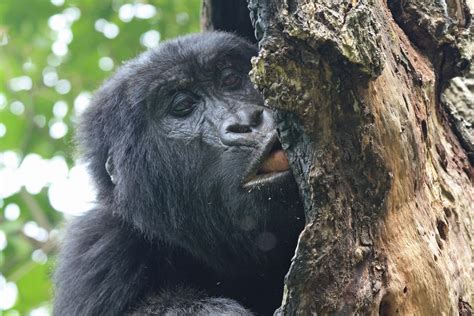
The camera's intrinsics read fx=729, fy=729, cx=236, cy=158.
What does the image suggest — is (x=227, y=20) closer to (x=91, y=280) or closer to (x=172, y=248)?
(x=172, y=248)

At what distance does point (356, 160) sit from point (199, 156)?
1246 millimetres

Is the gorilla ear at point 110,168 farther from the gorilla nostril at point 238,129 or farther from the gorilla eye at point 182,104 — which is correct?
the gorilla nostril at point 238,129

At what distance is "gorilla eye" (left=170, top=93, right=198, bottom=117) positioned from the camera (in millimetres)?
4066

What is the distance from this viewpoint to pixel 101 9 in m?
7.66

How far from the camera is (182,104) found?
411 centimetres

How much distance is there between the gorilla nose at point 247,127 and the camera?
11.2ft

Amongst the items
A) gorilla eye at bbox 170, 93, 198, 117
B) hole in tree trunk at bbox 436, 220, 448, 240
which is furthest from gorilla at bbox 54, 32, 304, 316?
hole in tree trunk at bbox 436, 220, 448, 240

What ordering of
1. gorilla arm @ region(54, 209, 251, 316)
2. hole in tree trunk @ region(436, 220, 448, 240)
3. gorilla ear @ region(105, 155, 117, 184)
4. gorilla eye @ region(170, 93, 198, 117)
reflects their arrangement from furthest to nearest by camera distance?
gorilla ear @ region(105, 155, 117, 184) → gorilla eye @ region(170, 93, 198, 117) → gorilla arm @ region(54, 209, 251, 316) → hole in tree trunk @ region(436, 220, 448, 240)

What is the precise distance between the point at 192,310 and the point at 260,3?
5.83ft

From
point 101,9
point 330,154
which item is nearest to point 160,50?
point 330,154

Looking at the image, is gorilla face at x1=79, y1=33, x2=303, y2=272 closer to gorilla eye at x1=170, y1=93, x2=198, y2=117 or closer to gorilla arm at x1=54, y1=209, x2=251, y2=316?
gorilla eye at x1=170, y1=93, x2=198, y2=117

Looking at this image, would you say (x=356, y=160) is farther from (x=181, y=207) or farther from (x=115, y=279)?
(x=115, y=279)

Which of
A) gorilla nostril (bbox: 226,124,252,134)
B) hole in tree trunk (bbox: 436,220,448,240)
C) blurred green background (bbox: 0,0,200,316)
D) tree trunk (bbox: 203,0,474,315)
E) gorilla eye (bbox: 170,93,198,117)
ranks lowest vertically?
blurred green background (bbox: 0,0,200,316)

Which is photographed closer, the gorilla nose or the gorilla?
the gorilla nose
